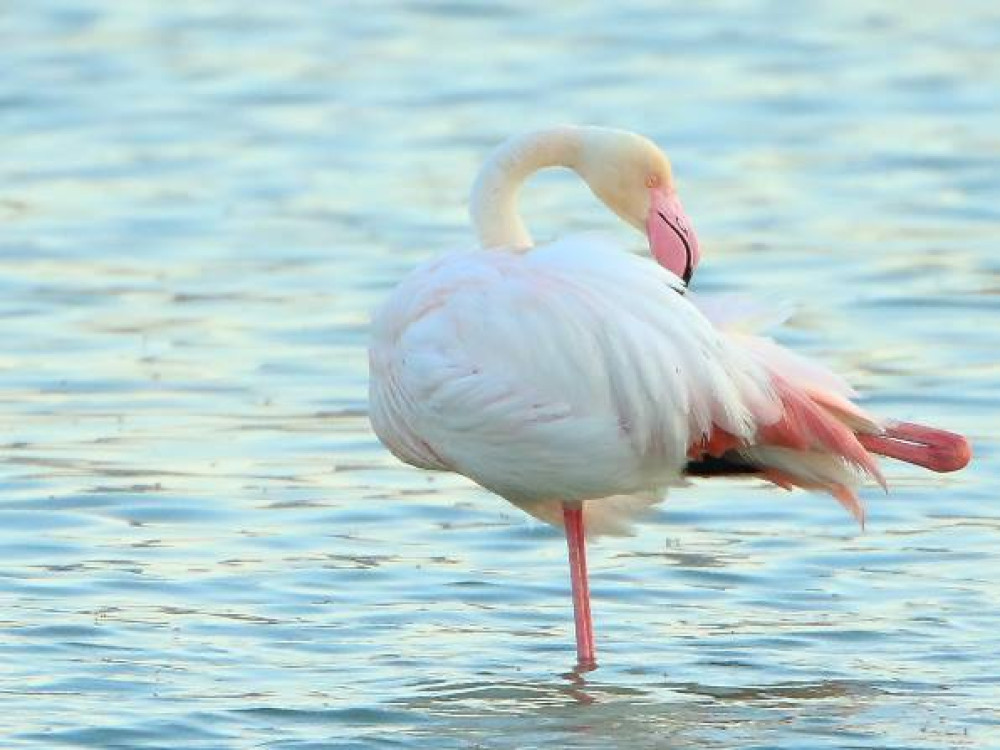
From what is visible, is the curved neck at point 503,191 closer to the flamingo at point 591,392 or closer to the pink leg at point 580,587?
the flamingo at point 591,392

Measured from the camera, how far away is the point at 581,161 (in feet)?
22.3

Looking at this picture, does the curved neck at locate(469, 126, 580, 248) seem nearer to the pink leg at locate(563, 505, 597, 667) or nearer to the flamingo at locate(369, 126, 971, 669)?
the flamingo at locate(369, 126, 971, 669)

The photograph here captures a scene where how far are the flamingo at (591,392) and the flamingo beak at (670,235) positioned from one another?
0.21m

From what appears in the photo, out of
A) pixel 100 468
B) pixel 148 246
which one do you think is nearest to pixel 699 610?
pixel 100 468

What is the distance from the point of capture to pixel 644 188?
6.71m

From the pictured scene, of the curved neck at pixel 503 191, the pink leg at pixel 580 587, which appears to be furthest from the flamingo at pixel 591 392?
the curved neck at pixel 503 191

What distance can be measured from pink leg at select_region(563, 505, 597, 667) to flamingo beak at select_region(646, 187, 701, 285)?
2.24 ft

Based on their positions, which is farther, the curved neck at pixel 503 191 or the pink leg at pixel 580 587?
the curved neck at pixel 503 191

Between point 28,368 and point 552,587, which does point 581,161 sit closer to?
point 552,587

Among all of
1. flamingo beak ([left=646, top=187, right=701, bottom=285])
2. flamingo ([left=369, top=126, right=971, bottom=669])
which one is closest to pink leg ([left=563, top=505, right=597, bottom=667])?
flamingo ([left=369, top=126, right=971, bottom=669])

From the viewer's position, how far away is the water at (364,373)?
242 inches

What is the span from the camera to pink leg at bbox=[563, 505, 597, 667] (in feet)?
20.8

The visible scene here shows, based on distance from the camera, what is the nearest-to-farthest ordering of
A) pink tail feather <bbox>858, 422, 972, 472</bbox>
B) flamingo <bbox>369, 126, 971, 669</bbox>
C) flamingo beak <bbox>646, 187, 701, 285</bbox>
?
flamingo <bbox>369, 126, 971, 669</bbox> < pink tail feather <bbox>858, 422, 972, 472</bbox> < flamingo beak <bbox>646, 187, 701, 285</bbox>

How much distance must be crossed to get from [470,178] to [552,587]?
18.0 feet
